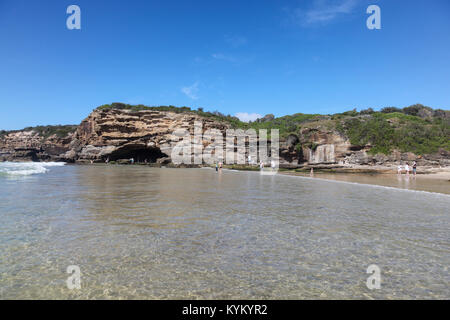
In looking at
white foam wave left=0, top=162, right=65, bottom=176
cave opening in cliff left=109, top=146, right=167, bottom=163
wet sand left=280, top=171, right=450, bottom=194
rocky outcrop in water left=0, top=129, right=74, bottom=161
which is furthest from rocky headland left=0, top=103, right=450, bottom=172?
white foam wave left=0, top=162, right=65, bottom=176

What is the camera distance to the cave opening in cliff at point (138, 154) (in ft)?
171

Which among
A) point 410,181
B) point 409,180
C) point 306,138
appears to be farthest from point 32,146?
point 410,181

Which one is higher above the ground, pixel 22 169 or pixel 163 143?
pixel 163 143

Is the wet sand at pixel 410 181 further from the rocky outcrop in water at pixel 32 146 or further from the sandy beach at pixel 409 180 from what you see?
the rocky outcrop in water at pixel 32 146

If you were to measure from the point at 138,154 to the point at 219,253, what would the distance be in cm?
5630

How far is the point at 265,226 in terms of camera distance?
5566 mm

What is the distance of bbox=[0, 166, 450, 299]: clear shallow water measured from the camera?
2936 millimetres

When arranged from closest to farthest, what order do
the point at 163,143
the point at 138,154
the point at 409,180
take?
the point at 409,180, the point at 163,143, the point at 138,154

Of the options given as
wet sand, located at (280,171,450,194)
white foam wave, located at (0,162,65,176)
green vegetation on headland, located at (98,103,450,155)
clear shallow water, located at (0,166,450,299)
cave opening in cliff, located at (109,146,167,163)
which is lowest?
wet sand, located at (280,171,450,194)

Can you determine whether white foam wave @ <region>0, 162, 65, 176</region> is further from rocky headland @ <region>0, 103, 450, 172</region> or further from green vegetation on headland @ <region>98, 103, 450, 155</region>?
green vegetation on headland @ <region>98, 103, 450, 155</region>

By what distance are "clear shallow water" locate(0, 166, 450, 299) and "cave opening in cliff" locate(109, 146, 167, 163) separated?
1815 inches

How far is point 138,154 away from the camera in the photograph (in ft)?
187

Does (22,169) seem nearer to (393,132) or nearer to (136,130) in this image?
(136,130)
